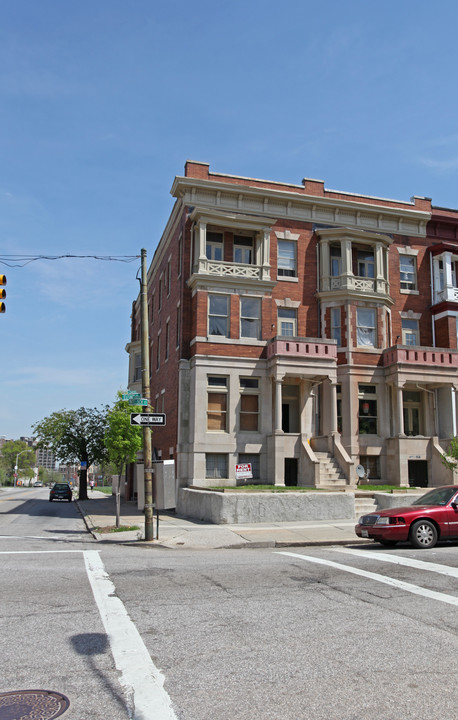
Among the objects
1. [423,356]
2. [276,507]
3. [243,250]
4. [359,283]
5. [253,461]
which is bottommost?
[276,507]

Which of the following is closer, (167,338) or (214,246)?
(214,246)

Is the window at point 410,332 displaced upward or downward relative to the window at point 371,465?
upward

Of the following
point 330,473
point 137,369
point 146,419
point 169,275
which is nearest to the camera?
point 146,419

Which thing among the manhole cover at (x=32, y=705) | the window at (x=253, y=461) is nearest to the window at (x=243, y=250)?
the window at (x=253, y=461)

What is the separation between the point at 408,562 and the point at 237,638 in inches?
235

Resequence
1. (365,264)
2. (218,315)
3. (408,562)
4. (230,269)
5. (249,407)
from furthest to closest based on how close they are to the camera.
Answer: (365,264)
(230,269)
(218,315)
(249,407)
(408,562)

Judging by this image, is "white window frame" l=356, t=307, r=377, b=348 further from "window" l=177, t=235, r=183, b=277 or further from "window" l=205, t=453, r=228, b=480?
"window" l=177, t=235, r=183, b=277

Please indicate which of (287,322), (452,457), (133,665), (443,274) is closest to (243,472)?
(452,457)

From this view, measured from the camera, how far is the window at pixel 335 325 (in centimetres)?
2916

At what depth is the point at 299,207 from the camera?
29.5m

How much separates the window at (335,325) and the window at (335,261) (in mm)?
1941

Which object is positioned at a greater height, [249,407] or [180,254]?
[180,254]

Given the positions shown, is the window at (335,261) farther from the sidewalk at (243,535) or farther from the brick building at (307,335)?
the sidewalk at (243,535)

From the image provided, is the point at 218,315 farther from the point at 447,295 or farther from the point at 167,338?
the point at 447,295
